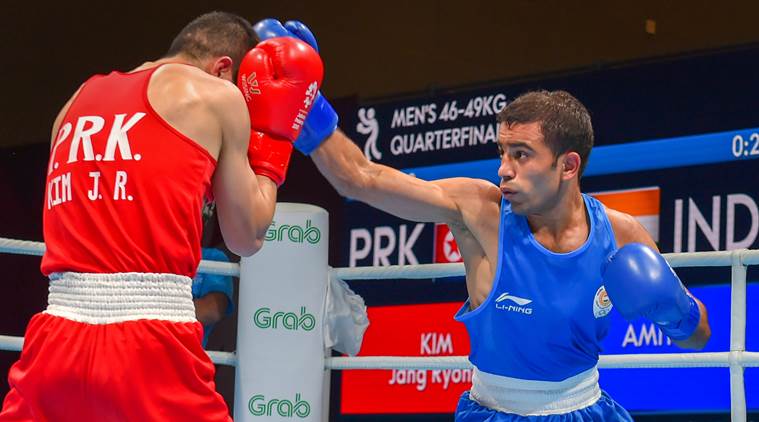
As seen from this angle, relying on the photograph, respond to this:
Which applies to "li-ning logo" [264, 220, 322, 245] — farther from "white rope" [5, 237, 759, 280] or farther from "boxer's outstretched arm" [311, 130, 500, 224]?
"boxer's outstretched arm" [311, 130, 500, 224]

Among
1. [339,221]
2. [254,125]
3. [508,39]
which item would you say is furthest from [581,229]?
[508,39]

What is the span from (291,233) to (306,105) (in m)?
1.01

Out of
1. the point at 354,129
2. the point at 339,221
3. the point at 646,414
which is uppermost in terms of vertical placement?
the point at 354,129

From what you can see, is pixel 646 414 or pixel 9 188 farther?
pixel 9 188

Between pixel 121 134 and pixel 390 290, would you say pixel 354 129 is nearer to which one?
pixel 390 290

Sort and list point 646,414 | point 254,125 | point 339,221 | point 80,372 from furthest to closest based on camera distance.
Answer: point 339,221 → point 646,414 → point 254,125 → point 80,372

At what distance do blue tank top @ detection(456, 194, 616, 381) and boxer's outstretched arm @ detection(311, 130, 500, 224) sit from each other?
15 centimetres

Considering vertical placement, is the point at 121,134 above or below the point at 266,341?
above

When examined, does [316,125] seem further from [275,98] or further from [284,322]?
[284,322]

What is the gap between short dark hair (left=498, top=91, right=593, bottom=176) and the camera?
109 inches

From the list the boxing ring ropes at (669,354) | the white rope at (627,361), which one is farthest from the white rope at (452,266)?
the white rope at (627,361)

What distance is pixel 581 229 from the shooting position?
281 cm

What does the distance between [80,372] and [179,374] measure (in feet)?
0.56

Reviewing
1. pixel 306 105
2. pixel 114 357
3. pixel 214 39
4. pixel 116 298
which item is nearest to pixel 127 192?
pixel 116 298
